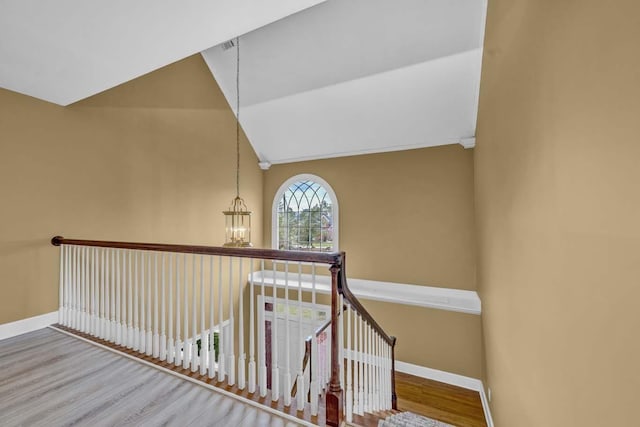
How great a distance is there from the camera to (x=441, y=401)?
12.2 ft

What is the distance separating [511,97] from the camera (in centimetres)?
175

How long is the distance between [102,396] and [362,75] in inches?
165

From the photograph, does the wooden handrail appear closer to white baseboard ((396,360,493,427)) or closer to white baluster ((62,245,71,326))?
white baluster ((62,245,71,326))

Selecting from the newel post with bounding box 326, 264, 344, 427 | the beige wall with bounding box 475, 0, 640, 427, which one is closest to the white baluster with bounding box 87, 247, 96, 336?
the newel post with bounding box 326, 264, 344, 427

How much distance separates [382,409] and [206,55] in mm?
5657

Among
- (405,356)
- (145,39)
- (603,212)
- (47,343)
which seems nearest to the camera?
(603,212)

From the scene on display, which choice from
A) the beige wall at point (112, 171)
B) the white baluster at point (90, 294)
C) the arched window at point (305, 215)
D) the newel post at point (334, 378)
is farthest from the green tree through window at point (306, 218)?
the newel post at point (334, 378)

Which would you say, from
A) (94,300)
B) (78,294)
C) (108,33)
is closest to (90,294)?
(78,294)

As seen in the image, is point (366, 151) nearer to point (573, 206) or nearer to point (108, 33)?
point (108, 33)

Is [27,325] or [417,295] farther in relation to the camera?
[417,295]

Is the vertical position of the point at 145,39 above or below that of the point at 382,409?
above

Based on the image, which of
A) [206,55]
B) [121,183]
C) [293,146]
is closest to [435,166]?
[293,146]

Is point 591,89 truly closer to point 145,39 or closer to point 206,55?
point 145,39

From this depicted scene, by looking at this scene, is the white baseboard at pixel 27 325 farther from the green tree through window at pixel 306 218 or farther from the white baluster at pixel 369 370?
the green tree through window at pixel 306 218
